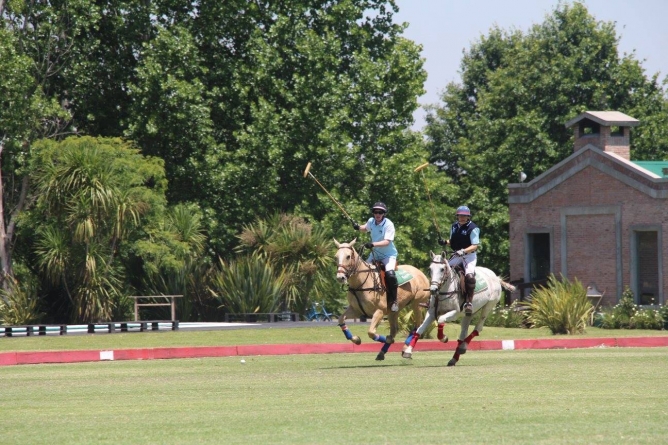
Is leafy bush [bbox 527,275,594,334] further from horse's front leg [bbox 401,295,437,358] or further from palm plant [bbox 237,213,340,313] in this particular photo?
horse's front leg [bbox 401,295,437,358]

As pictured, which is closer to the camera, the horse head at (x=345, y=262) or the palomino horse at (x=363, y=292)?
the horse head at (x=345, y=262)

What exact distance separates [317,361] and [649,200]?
2364 cm

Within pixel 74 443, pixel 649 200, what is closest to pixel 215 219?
pixel 649 200

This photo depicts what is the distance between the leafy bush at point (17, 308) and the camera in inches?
1272

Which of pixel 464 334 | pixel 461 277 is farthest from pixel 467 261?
pixel 464 334

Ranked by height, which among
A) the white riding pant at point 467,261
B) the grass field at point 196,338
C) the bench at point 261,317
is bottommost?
the grass field at point 196,338

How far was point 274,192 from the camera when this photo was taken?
44.7 m

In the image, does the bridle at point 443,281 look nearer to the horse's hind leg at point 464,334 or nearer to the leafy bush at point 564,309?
the horse's hind leg at point 464,334

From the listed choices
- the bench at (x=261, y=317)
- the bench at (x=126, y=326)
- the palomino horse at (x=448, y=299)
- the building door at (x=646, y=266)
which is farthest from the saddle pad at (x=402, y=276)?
the building door at (x=646, y=266)

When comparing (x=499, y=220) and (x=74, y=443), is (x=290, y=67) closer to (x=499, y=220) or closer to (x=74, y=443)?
(x=499, y=220)

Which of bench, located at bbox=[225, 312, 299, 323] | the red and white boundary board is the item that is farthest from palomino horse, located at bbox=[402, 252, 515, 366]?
bench, located at bbox=[225, 312, 299, 323]

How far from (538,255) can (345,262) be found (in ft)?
89.2

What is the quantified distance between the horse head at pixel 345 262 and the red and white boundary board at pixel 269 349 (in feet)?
15.3

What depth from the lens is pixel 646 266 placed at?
132ft
